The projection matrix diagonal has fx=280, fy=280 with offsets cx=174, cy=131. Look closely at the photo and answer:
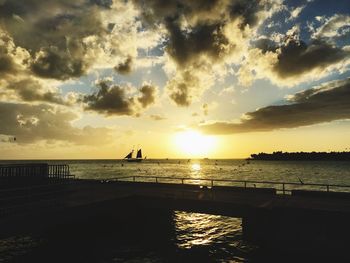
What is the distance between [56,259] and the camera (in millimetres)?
18375

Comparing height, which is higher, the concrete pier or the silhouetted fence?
the silhouetted fence

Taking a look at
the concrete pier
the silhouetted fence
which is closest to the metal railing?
the concrete pier

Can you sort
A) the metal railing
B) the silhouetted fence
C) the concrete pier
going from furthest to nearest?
the silhouetted fence, the metal railing, the concrete pier

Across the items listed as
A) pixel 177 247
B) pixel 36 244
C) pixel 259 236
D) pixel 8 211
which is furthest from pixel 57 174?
pixel 259 236

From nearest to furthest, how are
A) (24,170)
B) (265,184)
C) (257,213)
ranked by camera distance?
(257,213), (24,170), (265,184)

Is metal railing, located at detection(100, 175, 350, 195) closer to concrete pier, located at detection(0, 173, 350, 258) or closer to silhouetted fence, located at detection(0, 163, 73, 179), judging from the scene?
concrete pier, located at detection(0, 173, 350, 258)

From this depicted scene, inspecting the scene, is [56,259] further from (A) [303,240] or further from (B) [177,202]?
(A) [303,240]

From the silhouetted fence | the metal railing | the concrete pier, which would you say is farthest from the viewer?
the silhouetted fence

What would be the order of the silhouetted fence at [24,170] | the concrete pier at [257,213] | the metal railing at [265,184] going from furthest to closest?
the silhouetted fence at [24,170], the metal railing at [265,184], the concrete pier at [257,213]

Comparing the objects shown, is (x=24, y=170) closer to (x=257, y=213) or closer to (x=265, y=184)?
(x=257, y=213)

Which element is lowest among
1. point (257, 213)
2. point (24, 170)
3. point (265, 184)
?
point (265, 184)

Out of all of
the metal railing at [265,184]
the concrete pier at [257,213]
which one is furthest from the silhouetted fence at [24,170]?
the metal railing at [265,184]

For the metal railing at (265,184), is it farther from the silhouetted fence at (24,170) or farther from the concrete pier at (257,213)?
the silhouetted fence at (24,170)

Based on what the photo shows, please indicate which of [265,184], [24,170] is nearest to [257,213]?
[24,170]
